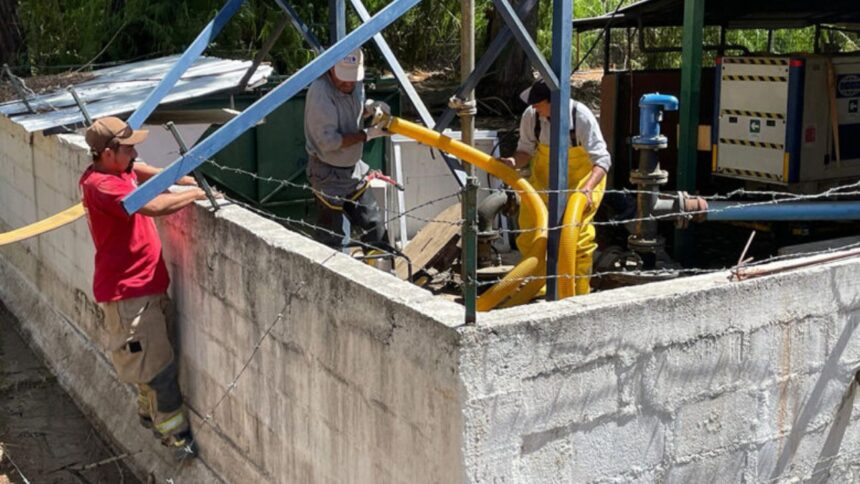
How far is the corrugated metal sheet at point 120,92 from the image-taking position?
9945 millimetres

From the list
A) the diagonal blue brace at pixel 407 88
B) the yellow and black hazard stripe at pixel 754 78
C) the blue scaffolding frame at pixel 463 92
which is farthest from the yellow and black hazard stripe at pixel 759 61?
the blue scaffolding frame at pixel 463 92

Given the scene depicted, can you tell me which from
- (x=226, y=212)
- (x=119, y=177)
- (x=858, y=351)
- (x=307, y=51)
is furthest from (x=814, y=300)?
(x=307, y=51)

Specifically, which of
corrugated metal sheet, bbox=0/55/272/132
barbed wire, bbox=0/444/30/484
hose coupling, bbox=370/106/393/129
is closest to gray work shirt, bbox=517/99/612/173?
hose coupling, bbox=370/106/393/129

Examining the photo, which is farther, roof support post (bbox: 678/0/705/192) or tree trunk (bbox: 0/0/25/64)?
tree trunk (bbox: 0/0/25/64)

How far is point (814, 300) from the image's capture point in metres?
5.31

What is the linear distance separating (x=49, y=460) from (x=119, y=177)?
247cm

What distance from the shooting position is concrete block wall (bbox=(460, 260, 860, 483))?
14.1 ft

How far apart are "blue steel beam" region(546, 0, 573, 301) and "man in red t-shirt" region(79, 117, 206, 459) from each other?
81.7 inches

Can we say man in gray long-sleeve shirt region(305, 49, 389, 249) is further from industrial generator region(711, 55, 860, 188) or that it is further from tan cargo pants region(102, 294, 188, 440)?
industrial generator region(711, 55, 860, 188)

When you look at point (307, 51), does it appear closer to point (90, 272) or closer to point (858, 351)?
point (90, 272)

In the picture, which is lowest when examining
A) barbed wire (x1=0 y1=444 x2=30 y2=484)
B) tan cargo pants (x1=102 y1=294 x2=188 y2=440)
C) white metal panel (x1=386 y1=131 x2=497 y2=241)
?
barbed wire (x1=0 y1=444 x2=30 y2=484)

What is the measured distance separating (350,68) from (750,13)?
6.11 metres

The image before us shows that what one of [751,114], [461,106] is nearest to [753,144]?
[751,114]

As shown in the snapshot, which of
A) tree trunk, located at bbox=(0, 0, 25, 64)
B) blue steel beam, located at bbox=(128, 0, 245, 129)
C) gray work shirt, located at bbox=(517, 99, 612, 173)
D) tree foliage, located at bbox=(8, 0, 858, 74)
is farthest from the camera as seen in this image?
tree foliage, located at bbox=(8, 0, 858, 74)
